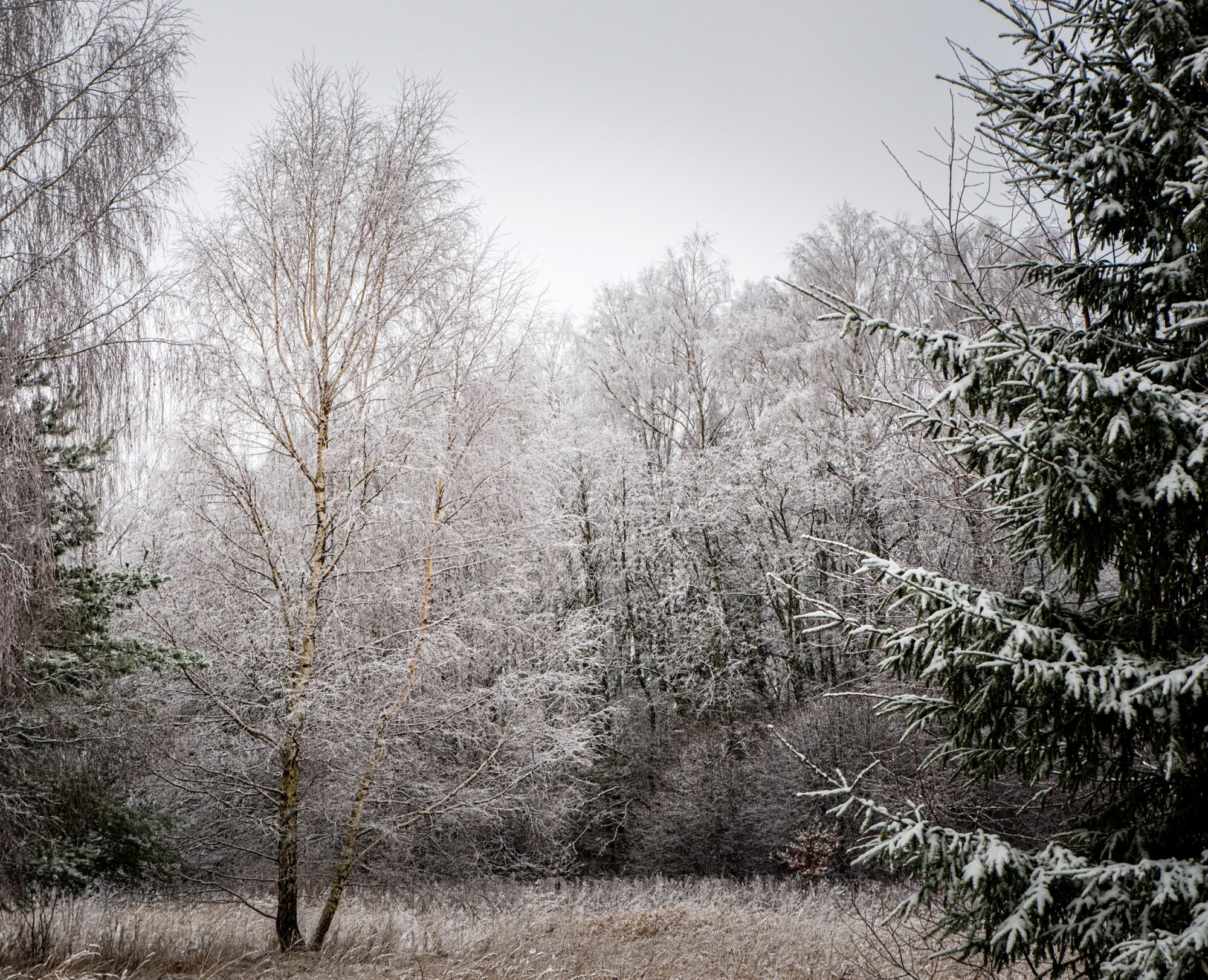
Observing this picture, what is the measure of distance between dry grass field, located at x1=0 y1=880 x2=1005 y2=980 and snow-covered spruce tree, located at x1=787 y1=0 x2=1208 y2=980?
1.60 meters

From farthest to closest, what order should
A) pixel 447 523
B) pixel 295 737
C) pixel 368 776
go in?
pixel 447 523
pixel 368 776
pixel 295 737

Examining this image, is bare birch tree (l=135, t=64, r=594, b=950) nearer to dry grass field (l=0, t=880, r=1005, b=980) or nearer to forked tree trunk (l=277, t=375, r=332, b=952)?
forked tree trunk (l=277, t=375, r=332, b=952)

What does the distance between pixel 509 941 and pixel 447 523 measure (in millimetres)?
4262

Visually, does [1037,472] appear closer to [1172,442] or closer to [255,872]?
[1172,442]

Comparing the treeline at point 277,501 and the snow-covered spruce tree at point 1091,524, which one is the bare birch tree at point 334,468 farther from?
the snow-covered spruce tree at point 1091,524

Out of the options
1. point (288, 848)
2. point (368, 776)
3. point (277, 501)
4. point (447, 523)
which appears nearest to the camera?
point (288, 848)

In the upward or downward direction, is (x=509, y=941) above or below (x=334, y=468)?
below

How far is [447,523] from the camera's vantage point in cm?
619

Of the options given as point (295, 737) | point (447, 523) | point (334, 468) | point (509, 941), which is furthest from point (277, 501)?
point (509, 941)

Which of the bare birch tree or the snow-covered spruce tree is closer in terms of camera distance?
the snow-covered spruce tree

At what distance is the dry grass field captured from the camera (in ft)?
17.0

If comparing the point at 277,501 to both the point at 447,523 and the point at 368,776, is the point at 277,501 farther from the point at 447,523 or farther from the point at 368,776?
the point at 368,776

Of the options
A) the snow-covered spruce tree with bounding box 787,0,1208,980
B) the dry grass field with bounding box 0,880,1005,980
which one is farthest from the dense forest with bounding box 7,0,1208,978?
the dry grass field with bounding box 0,880,1005,980

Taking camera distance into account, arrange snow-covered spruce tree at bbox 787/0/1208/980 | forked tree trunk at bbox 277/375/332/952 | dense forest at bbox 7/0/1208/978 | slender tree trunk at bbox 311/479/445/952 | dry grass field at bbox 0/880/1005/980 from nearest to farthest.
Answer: snow-covered spruce tree at bbox 787/0/1208/980, dense forest at bbox 7/0/1208/978, dry grass field at bbox 0/880/1005/980, forked tree trunk at bbox 277/375/332/952, slender tree trunk at bbox 311/479/445/952
